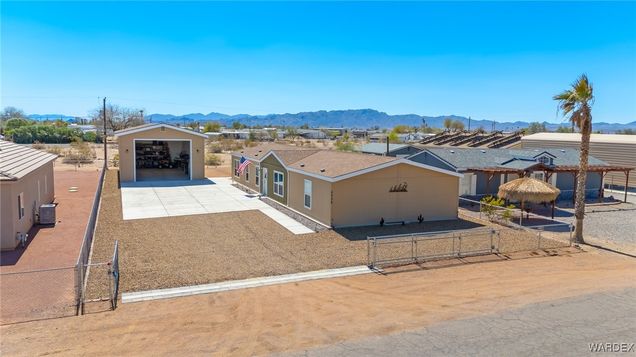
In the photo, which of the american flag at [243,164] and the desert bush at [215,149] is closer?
the american flag at [243,164]

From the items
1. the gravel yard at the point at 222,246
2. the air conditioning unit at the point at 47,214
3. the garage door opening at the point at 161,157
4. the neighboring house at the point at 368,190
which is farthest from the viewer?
the garage door opening at the point at 161,157

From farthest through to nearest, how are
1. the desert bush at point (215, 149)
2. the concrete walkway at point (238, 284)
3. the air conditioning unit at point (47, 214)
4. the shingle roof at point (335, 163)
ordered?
the desert bush at point (215, 149) → the shingle roof at point (335, 163) → the air conditioning unit at point (47, 214) → the concrete walkway at point (238, 284)

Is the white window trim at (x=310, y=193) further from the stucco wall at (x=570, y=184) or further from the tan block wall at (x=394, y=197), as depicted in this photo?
the stucco wall at (x=570, y=184)

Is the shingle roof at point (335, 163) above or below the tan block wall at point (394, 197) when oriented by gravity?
above

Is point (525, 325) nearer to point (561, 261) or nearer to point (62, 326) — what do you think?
point (561, 261)

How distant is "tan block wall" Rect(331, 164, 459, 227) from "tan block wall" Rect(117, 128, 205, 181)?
58.1ft

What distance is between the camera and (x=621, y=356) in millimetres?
8266

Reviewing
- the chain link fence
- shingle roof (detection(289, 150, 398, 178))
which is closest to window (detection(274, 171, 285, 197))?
shingle roof (detection(289, 150, 398, 178))

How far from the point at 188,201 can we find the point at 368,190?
10322 mm

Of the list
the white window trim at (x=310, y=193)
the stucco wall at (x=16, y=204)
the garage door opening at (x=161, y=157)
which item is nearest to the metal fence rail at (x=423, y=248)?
the white window trim at (x=310, y=193)

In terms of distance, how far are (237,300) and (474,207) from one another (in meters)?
17.9

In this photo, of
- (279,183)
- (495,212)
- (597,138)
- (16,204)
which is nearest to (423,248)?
(495,212)

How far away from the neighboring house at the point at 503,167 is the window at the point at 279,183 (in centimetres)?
827

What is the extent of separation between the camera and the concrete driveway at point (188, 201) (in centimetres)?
2106
